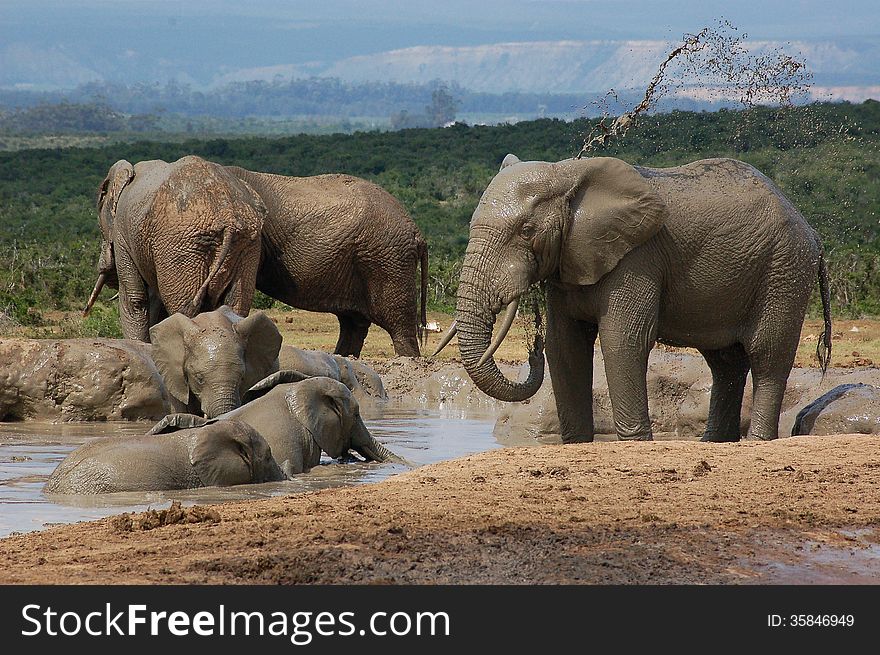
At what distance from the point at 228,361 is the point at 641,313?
2.75 m

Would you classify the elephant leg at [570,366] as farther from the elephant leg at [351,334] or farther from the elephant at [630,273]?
the elephant leg at [351,334]

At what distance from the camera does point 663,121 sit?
40.3 meters

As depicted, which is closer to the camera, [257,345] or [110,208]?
[257,345]

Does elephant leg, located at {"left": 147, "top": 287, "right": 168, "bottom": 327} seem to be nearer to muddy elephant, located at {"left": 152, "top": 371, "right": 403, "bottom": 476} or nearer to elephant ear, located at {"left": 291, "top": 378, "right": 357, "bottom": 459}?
muddy elephant, located at {"left": 152, "top": 371, "right": 403, "bottom": 476}

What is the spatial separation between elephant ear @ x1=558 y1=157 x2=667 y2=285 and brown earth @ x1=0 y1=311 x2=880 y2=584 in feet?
3.68

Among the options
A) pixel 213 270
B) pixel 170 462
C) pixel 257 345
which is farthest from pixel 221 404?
pixel 213 270

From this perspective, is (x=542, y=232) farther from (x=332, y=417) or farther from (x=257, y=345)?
(x=257, y=345)

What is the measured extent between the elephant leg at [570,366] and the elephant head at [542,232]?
497 millimetres

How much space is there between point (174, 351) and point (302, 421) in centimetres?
146

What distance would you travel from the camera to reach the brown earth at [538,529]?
5539mm

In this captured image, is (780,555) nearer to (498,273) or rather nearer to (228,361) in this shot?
(498,273)

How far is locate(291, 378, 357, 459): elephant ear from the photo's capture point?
9.30 metres

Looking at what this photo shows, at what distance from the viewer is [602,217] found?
8898 mm

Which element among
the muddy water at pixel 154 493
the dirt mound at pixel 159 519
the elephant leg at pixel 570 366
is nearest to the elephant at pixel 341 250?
the muddy water at pixel 154 493
